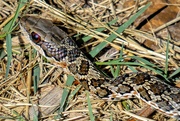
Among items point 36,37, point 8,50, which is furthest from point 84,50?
point 8,50

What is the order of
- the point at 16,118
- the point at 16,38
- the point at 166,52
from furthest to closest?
the point at 16,38, the point at 166,52, the point at 16,118

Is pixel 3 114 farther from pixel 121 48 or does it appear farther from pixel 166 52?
pixel 166 52

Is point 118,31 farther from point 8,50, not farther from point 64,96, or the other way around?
point 8,50

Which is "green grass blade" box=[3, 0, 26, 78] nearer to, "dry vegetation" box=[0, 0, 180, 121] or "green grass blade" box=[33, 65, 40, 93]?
"dry vegetation" box=[0, 0, 180, 121]

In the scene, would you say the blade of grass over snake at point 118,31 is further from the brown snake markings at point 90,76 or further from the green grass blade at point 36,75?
the green grass blade at point 36,75

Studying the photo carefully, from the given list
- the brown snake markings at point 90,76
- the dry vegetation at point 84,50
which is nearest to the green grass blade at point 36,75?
the dry vegetation at point 84,50

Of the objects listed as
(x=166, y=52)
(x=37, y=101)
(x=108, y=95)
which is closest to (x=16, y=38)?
(x=37, y=101)

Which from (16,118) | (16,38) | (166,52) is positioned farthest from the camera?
(16,38)
